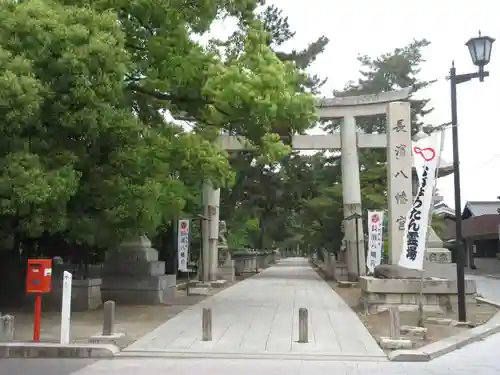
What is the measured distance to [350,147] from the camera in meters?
27.3

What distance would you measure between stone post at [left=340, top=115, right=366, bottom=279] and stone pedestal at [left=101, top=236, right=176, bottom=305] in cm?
1088

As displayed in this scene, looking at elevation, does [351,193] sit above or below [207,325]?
above

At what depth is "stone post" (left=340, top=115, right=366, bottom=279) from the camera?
88.8ft

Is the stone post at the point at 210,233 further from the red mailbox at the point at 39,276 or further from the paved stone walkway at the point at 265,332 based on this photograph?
the red mailbox at the point at 39,276

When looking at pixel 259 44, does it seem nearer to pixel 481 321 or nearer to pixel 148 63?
Answer: pixel 148 63

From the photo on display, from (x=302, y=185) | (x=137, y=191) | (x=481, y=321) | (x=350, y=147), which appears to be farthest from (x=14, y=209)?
(x=302, y=185)

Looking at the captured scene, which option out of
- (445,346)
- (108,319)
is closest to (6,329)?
(108,319)

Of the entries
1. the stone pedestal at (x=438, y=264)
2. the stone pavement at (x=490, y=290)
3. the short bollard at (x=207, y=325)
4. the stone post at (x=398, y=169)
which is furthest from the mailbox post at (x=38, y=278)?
the stone pavement at (x=490, y=290)

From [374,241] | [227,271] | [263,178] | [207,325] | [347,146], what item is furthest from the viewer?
[263,178]

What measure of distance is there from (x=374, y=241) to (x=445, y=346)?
532 inches

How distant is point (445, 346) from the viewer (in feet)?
34.6

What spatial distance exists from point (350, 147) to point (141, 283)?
42.2ft

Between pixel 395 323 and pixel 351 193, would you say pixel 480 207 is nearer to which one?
pixel 351 193

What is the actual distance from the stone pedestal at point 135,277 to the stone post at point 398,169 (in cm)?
729
